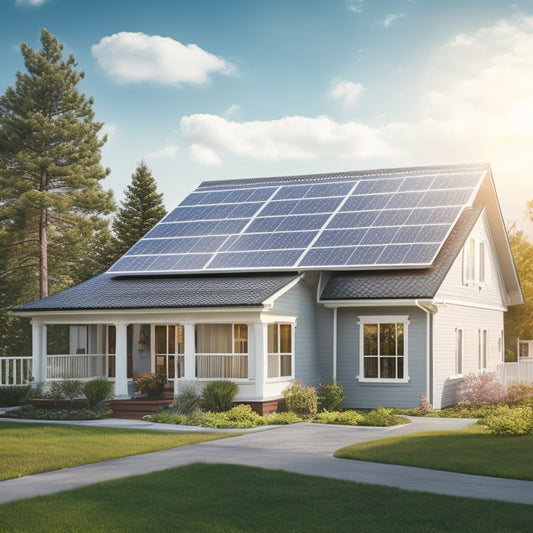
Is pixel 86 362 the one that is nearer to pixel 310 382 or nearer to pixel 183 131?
pixel 310 382

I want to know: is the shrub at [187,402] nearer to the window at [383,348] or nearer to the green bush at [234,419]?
the green bush at [234,419]

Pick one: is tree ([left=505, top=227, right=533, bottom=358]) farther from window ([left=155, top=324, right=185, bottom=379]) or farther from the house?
window ([left=155, top=324, right=185, bottom=379])

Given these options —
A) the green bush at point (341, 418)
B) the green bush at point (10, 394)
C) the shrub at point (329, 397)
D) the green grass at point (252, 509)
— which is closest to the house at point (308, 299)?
the shrub at point (329, 397)

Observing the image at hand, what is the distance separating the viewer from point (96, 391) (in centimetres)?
2314

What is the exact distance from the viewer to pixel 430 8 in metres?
29.7

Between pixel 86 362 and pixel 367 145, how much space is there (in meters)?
49.5

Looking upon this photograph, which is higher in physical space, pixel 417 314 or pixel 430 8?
pixel 430 8

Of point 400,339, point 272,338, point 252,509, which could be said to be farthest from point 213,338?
point 252,509

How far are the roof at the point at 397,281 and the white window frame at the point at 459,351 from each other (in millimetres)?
2687

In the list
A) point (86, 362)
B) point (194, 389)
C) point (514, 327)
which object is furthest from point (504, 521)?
point (514, 327)

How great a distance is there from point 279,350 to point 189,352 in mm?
2500

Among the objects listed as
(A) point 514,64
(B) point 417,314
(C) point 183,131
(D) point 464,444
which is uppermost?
(C) point 183,131

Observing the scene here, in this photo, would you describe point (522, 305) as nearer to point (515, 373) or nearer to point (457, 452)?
point (515, 373)

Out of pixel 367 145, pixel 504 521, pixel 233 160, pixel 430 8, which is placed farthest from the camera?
pixel 367 145
